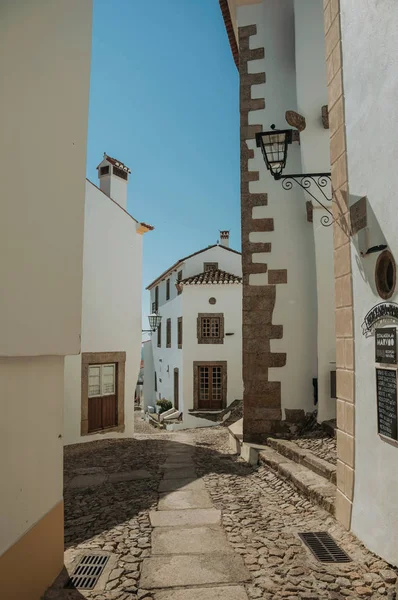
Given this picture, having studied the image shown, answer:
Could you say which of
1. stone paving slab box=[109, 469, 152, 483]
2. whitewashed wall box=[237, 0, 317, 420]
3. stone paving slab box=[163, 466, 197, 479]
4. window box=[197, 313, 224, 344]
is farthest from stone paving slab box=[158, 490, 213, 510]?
window box=[197, 313, 224, 344]

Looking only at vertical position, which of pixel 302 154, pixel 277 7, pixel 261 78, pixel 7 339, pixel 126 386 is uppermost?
pixel 277 7

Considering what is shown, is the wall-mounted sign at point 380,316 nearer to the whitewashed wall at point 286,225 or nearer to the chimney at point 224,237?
the whitewashed wall at point 286,225

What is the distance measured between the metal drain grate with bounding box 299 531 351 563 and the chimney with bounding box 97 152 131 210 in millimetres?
9104

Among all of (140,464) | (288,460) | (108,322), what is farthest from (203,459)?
(108,322)

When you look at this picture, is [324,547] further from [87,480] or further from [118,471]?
[118,471]

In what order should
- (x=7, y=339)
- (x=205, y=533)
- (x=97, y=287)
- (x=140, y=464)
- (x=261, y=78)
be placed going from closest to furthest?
(x=7, y=339) → (x=205, y=533) → (x=140, y=464) → (x=261, y=78) → (x=97, y=287)

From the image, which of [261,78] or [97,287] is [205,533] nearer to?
[97,287]

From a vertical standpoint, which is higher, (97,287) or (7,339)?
(97,287)

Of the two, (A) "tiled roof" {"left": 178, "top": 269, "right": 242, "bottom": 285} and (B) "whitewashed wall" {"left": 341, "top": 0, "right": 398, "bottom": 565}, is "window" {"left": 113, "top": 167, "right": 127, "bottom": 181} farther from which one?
(A) "tiled roof" {"left": 178, "top": 269, "right": 242, "bottom": 285}

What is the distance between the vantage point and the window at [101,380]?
938cm

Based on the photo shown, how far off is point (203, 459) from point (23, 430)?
4690 millimetres

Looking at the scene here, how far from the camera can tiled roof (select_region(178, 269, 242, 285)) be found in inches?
853

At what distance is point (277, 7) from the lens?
7.84 m

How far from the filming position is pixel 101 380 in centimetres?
959
